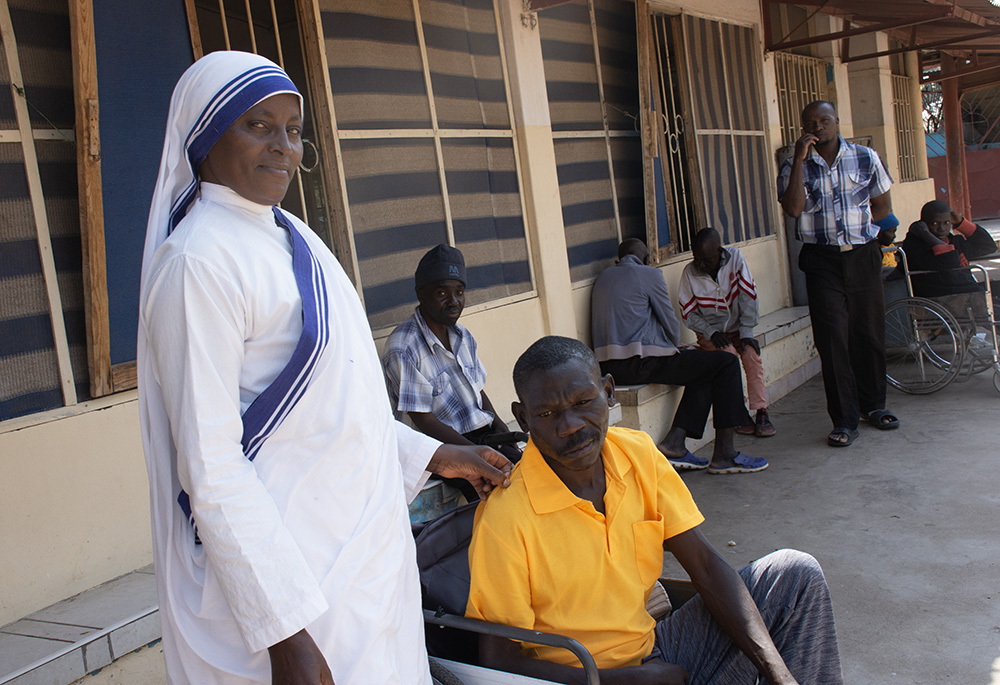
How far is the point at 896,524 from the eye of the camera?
13.1 ft

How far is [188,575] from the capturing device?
139 cm

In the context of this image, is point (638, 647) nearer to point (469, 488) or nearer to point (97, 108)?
point (469, 488)

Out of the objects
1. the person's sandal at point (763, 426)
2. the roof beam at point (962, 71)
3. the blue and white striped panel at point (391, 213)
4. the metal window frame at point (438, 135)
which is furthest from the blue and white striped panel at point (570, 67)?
the roof beam at point (962, 71)

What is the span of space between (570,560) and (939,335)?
5.37 metres

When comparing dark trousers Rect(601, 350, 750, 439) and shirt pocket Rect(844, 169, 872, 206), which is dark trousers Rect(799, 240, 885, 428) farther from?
dark trousers Rect(601, 350, 750, 439)

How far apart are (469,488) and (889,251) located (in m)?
5.04

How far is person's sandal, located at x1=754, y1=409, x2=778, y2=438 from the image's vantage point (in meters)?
5.84

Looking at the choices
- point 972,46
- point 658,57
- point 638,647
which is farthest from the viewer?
point 972,46

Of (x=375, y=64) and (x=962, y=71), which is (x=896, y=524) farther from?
(x=962, y=71)

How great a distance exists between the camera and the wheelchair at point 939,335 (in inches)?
234

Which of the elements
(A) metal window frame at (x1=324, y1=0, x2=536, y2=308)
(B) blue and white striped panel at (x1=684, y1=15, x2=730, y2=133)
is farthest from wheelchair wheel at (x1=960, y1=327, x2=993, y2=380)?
(A) metal window frame at (x1=324, y1=0, x2=536, y2=308)

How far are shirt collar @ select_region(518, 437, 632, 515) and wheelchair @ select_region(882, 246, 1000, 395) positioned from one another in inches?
192

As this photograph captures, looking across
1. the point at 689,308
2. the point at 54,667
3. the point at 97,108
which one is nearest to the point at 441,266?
the point at 97,108

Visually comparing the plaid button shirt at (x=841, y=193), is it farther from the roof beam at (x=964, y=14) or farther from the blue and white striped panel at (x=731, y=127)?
the roof beam at (x=964, y=14)
